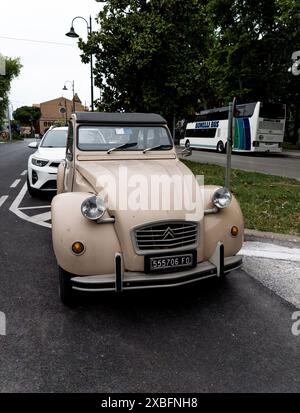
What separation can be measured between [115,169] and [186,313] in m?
1.80

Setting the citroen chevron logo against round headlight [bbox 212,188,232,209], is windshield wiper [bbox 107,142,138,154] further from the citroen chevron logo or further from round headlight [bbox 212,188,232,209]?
the citroen chevron logo

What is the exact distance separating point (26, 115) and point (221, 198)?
13210 cm

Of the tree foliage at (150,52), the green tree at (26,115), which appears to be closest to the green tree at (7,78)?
the tree foliage at (150,52)

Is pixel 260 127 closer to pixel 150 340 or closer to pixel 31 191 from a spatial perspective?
pixel 31 191

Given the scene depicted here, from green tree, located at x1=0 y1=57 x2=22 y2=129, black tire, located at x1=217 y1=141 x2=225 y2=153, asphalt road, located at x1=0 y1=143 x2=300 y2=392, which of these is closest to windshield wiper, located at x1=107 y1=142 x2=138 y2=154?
asphalt road, located at x1=0 y1=143 x2=300 y2=392

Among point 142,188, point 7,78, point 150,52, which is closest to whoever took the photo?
point 142,188

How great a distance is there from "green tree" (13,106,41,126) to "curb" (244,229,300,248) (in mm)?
127711

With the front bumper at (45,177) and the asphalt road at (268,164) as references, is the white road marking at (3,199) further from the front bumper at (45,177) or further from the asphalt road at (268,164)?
the asphalt road at (268,164)

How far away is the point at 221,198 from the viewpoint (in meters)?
3.81

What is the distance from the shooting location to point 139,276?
10.6 feet

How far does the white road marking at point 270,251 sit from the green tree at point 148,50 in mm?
8601

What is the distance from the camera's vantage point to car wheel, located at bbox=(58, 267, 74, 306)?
11.4 ft

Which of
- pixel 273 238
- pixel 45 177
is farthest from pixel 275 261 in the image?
pixel 45 177
